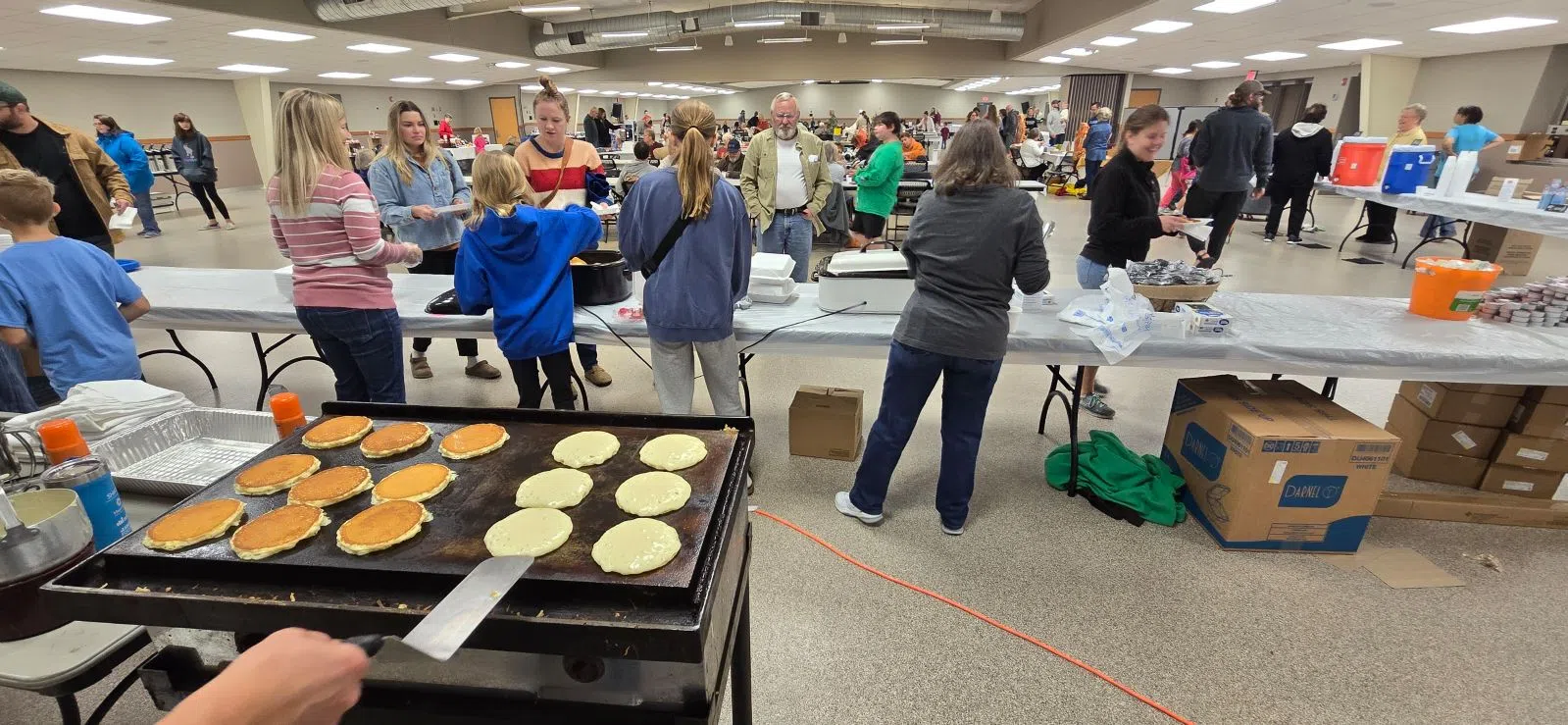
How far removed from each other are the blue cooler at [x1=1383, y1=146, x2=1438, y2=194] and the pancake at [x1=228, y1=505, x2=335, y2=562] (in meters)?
7.87

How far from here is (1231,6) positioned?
292 inches

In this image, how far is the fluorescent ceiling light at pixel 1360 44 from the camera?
955 centimetres

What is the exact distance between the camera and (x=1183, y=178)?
8.28 m

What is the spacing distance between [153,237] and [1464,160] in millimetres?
13775

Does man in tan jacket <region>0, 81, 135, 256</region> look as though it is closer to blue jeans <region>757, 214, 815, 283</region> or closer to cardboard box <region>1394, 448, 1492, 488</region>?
blue jeans <region>757, 214, 815, 283</region>

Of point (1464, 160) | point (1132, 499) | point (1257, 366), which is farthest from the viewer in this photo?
point (1464, 160)

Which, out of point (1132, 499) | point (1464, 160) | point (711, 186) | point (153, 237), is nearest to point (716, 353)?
point (711, 186)

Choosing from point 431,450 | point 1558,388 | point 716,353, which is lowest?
point 1558,388

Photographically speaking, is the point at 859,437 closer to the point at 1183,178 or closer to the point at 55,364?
the point at 55,364

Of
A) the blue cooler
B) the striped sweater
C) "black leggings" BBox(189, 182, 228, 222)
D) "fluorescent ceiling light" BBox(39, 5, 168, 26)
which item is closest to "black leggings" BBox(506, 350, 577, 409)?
the striped sweater

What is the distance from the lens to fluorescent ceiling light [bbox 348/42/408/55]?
10570mm

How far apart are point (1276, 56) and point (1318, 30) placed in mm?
3677

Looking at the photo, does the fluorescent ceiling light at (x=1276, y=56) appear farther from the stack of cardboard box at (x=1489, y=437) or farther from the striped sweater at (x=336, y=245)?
the striped sweater at (x=336, y=245)

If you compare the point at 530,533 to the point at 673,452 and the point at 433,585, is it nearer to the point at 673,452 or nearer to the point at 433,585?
the point at 433,585
